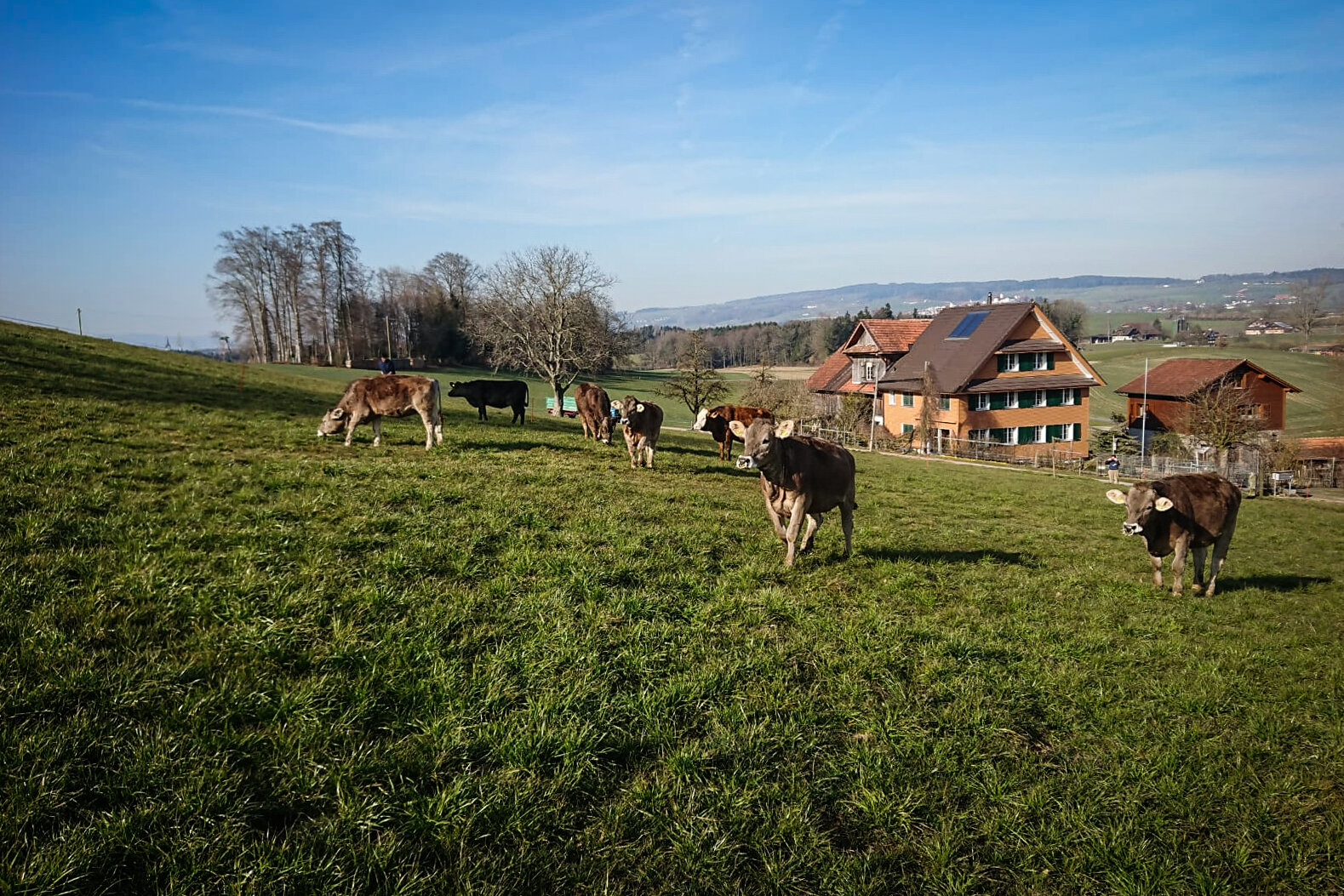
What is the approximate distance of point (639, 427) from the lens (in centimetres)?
1667

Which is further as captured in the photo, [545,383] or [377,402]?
[545,383]

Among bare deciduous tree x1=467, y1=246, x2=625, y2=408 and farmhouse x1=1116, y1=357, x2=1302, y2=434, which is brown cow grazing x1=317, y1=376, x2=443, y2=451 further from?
farmhouse x1=1116, y1=357, x2=1302, y2=434

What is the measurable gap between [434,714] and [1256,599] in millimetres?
13743

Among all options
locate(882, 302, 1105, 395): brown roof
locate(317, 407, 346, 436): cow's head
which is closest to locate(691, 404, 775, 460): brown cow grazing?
locate(317, 407, 346, 436): cow's head

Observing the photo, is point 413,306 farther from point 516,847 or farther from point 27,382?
point 516,847

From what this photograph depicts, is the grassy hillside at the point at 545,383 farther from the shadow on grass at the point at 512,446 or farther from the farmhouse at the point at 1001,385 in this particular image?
the shadow on grass at the point at 512,446

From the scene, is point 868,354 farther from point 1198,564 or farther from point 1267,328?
point 1267,328

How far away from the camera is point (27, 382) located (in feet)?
50.4

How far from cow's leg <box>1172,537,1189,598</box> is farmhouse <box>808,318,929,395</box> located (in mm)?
46969

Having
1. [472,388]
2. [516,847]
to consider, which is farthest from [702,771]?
[472,388]

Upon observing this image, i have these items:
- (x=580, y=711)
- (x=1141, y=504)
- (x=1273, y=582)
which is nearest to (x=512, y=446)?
(x=580, y=711)

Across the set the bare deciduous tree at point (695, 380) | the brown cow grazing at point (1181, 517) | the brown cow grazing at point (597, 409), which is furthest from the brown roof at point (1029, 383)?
the brown cow grazing at point (1181, 517)

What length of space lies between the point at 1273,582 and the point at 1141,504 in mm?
5082

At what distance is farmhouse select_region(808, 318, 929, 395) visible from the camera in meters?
58.9
